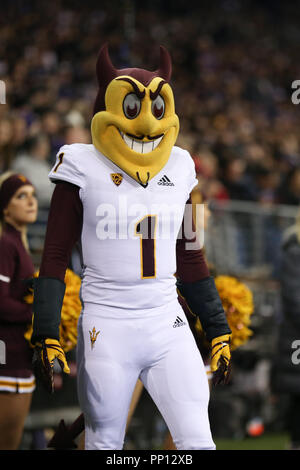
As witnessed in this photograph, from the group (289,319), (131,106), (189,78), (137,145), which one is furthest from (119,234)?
(189,78)

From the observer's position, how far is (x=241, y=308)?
147 inches

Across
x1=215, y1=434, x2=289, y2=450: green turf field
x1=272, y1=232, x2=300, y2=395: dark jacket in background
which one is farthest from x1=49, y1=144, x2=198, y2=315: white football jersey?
x1=215, y1=434, x2=289, y2=450: green turf field

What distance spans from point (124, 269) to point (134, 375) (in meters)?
0.39

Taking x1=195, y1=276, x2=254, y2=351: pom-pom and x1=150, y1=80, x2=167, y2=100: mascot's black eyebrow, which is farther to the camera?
x1=195, y1=276, x2=254, y2=351: pom-pom

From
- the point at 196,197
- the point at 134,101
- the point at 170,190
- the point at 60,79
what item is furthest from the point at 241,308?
the point at 60,79

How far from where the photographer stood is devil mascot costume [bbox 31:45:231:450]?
2.66 m

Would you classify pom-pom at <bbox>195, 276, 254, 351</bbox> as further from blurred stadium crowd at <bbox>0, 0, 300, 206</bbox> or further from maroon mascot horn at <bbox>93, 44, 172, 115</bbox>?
maroon mascot horn at <bbox>93, 44, 172, 115</bbox>

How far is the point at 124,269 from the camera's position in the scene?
2746 mm

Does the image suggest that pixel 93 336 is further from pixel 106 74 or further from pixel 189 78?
pixel 189 78

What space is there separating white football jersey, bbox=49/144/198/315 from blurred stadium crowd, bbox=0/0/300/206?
111cm

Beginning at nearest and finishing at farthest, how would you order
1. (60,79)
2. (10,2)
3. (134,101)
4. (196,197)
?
1. (134,101)
2. (196,197)
3. (60,79)
4. (10,2)

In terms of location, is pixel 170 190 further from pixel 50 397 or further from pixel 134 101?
pixel 50 397
